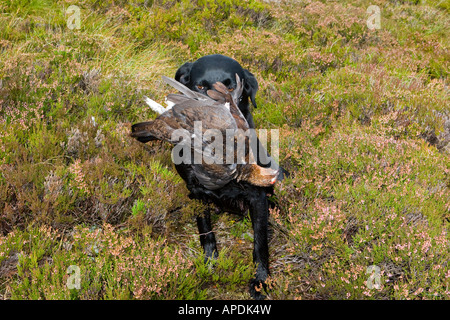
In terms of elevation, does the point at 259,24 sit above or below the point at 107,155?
above

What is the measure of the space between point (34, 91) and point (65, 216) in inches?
67.2

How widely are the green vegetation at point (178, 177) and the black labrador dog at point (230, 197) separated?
0.10 meters

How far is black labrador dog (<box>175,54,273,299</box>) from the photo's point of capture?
2803 mm

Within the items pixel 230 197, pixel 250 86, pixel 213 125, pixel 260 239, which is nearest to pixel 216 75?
pixel 250 86

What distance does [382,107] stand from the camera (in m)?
4.61

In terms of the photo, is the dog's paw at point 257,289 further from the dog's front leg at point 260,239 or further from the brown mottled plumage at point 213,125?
the brown mottled plumage at point 213,125

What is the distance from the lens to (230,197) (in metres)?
2.88

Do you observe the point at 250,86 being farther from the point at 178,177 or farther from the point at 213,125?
the point at 213,125

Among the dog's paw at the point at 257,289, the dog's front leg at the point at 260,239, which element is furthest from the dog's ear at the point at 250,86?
the dog's paw at the point at 257,289

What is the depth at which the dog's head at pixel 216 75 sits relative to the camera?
3357mm

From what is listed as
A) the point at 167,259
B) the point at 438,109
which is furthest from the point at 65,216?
the point at 438,109

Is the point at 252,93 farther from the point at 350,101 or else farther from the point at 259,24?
the point at 259,24

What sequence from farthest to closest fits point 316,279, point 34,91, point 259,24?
point 259,24
point 34,91
point 316,279

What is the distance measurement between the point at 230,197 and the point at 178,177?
→ 2.31 feet
